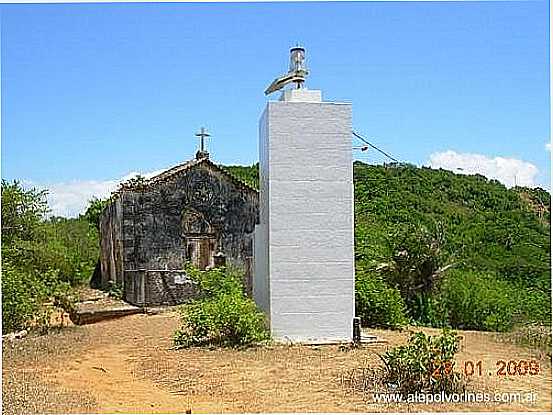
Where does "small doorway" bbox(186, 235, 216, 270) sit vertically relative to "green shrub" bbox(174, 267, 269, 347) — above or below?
above

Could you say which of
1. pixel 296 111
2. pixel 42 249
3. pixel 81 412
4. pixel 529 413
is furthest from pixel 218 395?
pixel 42 249

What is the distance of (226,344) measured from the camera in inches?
340

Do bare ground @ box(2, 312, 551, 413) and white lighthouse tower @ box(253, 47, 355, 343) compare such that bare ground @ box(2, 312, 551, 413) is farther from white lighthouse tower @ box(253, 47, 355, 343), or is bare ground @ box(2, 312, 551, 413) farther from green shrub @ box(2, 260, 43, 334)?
white lighthouse tower @ box(253, 47, 355, 343)

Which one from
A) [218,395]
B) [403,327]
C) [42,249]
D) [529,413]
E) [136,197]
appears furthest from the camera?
[136,197]

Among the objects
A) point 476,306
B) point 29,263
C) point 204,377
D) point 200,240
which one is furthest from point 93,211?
point 204,377

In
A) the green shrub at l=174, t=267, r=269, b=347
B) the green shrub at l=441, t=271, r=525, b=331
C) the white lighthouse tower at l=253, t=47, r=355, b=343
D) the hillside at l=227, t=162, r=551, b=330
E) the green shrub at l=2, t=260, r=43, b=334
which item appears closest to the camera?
the green shrub at l=174, t=267, r=269, b=347

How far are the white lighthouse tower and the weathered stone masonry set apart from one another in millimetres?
5524

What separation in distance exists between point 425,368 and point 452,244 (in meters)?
9.43

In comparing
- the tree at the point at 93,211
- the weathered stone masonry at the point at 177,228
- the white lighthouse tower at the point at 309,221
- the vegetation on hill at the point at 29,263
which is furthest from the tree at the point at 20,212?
the tree at the point at 93,211

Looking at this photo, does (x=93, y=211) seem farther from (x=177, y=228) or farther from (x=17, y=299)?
(x=17, y=299)

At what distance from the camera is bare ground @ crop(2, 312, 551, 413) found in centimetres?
603

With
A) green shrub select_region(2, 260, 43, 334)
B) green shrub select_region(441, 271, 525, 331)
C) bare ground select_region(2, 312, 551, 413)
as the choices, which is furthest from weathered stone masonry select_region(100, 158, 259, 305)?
bare ground select_region(2, 312, 551, 413)

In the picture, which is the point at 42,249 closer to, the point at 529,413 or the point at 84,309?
the point at 84,309

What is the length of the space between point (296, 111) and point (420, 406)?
430cm
